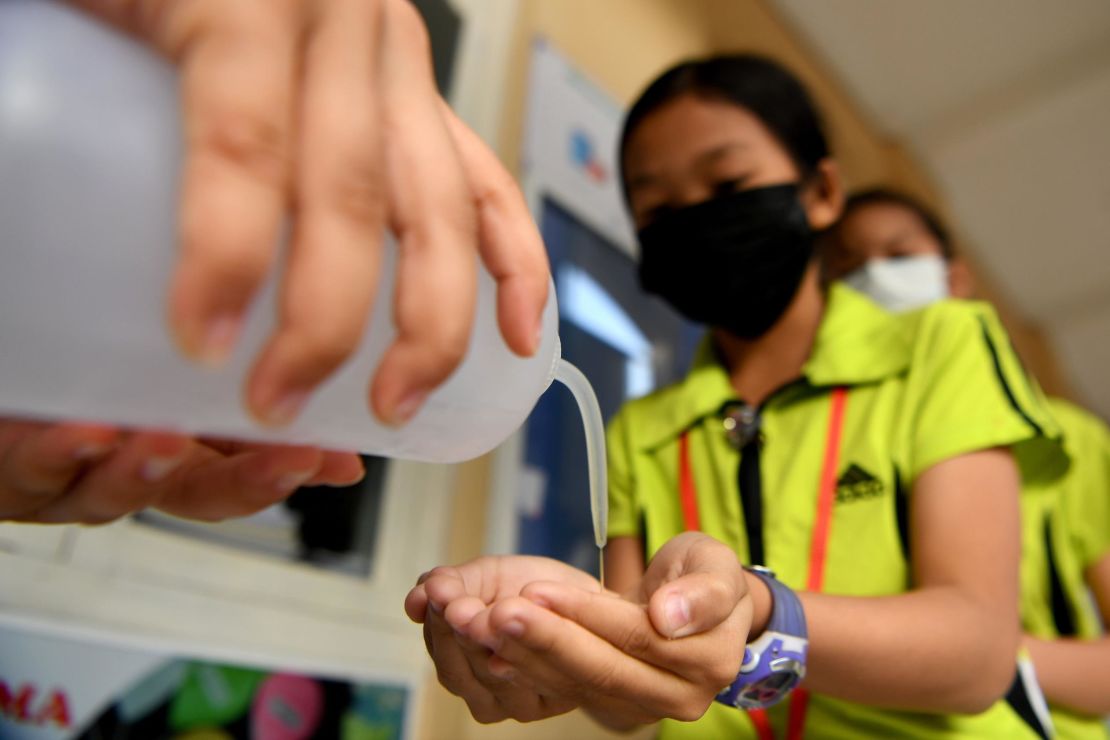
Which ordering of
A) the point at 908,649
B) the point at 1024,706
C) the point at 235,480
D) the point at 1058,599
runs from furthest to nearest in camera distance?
the point at 1058,599 → the point at 1024,706 → the point at 908,649 → the point at 235,480

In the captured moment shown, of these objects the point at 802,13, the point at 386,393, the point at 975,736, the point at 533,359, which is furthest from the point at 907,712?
the point at 802,13

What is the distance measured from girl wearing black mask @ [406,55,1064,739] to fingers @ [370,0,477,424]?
168 millimetres

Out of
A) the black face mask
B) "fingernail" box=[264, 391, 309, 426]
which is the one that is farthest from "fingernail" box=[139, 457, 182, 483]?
the black face mask

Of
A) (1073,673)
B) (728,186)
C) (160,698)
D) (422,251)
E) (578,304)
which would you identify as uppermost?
(422,251)

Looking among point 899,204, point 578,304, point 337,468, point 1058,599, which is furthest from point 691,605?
point 899,204

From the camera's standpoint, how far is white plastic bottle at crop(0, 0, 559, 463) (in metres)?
0.28

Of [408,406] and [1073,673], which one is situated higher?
[408,406]

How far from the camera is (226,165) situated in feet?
0.82

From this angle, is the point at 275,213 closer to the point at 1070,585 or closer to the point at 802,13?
the point at 1070,585

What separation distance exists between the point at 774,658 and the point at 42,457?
0.45m

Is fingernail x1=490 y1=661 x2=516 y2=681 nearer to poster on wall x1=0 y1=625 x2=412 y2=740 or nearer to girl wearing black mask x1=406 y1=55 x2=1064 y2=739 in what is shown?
girl wearing black mask x1=406 y1=55 x2=1064 y2=739

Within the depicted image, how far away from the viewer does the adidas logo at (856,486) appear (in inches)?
29.9

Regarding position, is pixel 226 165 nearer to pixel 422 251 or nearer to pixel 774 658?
pixel 422 251

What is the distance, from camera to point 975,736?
0.70 meters
